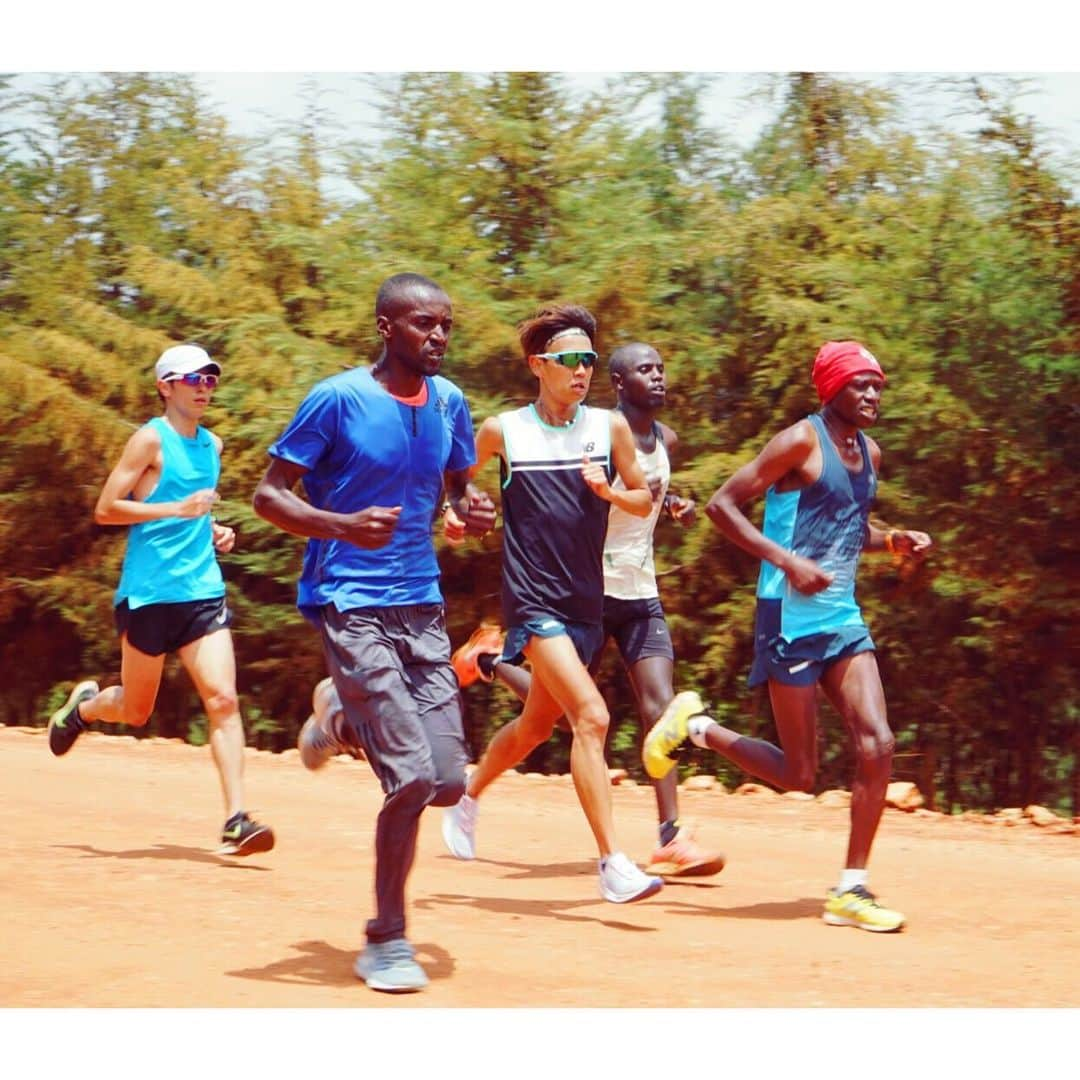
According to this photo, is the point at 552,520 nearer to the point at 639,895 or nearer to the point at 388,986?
the point at 639,895

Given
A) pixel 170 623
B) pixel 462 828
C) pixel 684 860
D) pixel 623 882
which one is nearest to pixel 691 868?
pixel 684 860

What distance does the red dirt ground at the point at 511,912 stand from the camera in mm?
5676

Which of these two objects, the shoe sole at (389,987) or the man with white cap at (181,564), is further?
the man with white cap at (181,564)

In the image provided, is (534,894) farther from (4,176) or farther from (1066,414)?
(4,176)

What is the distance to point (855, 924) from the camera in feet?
22.4

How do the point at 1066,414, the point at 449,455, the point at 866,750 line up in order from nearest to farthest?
1. the point at 449,455
2. the point at 866,750
3. the point at 1066,414

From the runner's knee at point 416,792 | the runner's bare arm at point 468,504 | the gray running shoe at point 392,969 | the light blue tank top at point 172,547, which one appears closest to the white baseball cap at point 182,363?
the light blue tank top at point 172,547

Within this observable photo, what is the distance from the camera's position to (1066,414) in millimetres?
13219

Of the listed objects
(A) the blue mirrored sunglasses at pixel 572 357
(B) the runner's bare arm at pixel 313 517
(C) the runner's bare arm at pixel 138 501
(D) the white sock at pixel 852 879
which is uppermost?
(A) the blue mirrored sunglasses at pixel 572 357

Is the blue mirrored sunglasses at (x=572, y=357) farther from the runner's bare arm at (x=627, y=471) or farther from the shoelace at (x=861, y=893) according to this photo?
the shoelace at (x=861, y=893)

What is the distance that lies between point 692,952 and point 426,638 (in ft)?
5.10

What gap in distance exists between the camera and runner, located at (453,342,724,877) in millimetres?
7754

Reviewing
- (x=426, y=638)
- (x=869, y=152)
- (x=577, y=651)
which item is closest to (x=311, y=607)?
(x=426, y=638)

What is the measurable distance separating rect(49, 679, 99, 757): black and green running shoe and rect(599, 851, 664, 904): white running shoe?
330 cm
